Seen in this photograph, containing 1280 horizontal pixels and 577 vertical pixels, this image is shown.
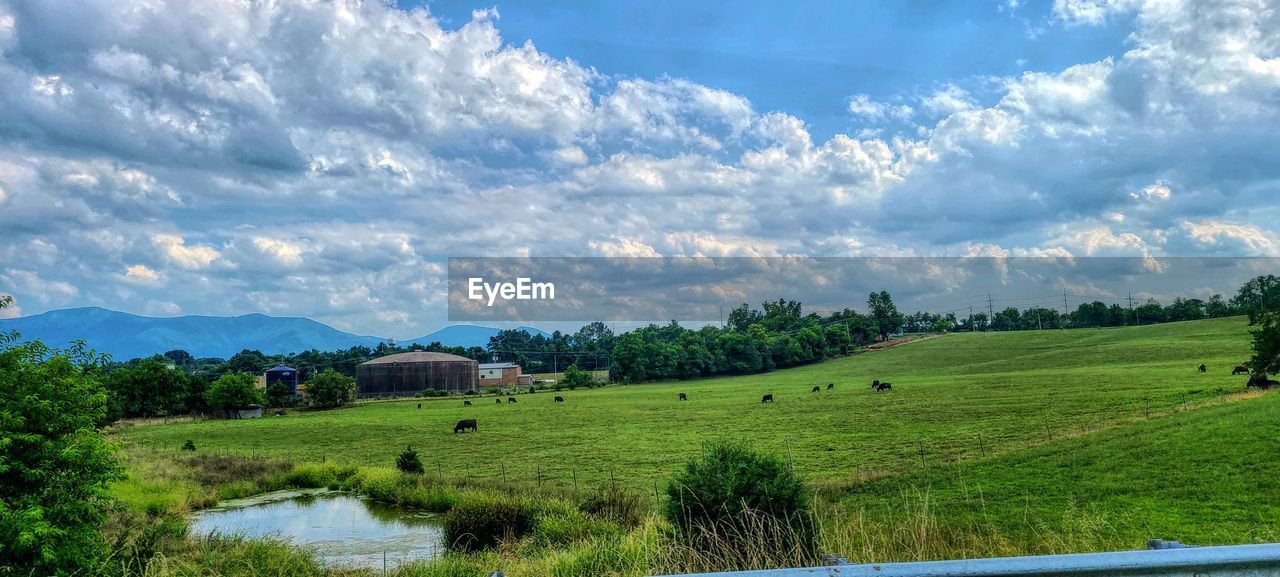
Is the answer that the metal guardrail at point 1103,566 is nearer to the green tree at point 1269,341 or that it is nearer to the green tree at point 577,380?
the green tree at point 1269,341

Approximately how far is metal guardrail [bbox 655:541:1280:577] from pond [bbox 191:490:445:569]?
13141mm

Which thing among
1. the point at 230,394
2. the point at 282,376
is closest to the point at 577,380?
the point at 230,394

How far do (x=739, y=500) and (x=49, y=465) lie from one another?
29.3 feet

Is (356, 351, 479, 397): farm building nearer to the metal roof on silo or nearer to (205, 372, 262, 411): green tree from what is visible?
the metal roof on silo

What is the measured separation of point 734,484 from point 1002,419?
3260cm

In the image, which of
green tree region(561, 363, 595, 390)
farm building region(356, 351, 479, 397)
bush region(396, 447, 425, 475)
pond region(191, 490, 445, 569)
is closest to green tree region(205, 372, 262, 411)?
farm building region(356, 351, 479, 397)

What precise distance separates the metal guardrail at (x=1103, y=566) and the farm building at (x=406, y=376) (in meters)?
118

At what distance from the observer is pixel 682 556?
276 inches

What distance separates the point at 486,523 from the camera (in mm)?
16844

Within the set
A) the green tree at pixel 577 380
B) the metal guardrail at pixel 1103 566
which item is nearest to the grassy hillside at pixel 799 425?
the metal guardrail at pixel 1103 566

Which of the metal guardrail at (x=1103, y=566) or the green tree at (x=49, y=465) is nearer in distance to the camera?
the metal guardrail at (x=1103, y=566)

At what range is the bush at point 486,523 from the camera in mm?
16547

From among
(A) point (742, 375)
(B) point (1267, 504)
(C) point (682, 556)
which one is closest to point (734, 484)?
(C) point (682, 556)

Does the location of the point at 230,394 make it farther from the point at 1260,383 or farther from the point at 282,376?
the point at 1260,383
